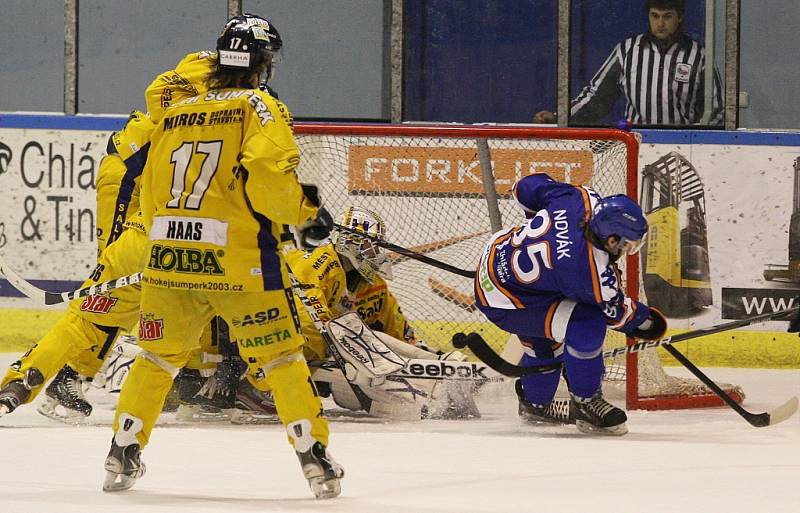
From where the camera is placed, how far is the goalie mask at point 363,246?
16.8 feet

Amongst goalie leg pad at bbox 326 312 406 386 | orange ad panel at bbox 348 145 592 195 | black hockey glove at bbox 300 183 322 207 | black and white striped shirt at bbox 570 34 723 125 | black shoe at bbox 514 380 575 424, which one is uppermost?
black and white striped shirt at bbox 570 34 723 125

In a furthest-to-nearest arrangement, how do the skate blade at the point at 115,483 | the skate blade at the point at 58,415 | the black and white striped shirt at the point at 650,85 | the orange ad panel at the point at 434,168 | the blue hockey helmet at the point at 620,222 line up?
the black and white striped shirt at the point at 650,85 → the orange ad panel at the point at 434,168 → the skate blade at the point at 58,415 → the blue hockey helmet at the point at 620,222 → the skate blade at the point at 115,483

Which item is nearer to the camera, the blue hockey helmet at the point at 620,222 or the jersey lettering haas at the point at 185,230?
the jersey lettering haas at the point at 185,230

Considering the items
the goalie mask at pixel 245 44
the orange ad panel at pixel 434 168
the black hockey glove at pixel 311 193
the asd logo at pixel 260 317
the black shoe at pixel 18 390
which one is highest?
the goalie mask at pixel 245 44

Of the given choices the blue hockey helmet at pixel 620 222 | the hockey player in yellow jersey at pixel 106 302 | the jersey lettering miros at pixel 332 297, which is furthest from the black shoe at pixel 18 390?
the blue hockey helmet at pixel 620 222

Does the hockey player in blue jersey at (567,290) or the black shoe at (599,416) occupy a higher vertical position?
the hockey player in blue jersey at (567,290)

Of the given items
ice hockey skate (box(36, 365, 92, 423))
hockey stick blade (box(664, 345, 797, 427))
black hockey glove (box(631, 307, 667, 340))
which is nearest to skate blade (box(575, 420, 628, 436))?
black hockey glove (box(631, 307, 667, 340))

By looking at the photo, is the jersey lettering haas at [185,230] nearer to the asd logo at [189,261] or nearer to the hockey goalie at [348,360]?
the asd logo at [189,261]

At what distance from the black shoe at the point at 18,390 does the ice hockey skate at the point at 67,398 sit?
0.63 feet

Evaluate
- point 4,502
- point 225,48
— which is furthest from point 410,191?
point 4,502

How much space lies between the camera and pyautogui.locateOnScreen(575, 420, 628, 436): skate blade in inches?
187

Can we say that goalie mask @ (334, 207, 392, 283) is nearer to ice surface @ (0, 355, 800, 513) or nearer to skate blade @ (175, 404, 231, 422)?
ice surface @ (0, 355, 800, 513)

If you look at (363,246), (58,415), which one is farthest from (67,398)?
(363,246)

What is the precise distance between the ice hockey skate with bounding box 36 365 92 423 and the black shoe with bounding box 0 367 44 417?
0.63 feet
